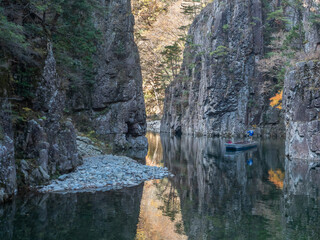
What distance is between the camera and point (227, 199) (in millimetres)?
11250

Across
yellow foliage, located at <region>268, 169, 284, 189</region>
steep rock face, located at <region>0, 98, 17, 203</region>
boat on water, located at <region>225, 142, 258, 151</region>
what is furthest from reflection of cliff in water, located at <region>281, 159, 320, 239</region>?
boat on water, located at <region>225, 142, 258, 151</region>

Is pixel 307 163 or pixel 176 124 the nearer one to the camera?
pixel 307 163

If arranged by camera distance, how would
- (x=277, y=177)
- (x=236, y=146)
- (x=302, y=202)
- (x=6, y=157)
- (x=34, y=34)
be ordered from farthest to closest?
(x=236, y=146) < (x=277, y=177) < (x=34, y=34) < (x=302, y=202) < (x=6, y=157)

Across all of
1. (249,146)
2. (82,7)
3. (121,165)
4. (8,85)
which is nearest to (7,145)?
(8,85)

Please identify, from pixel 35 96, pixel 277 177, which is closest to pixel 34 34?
pixel 35 96

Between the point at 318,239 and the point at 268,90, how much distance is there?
36.2m

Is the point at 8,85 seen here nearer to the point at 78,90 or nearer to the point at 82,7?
the point at 82,7

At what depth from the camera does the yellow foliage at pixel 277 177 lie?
14.1m

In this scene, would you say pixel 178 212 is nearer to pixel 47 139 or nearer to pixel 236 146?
pixel 47 139

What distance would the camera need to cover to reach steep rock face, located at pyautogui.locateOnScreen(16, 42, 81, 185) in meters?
11.0

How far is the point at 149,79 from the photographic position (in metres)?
63.7

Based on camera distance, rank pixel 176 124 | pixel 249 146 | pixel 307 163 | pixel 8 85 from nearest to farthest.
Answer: pixel 8 85
pixel 307 163
pixel 249 146
pixel 176 124

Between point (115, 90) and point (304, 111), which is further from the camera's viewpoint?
point (115, 90)

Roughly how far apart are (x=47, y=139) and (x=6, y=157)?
2631mm
